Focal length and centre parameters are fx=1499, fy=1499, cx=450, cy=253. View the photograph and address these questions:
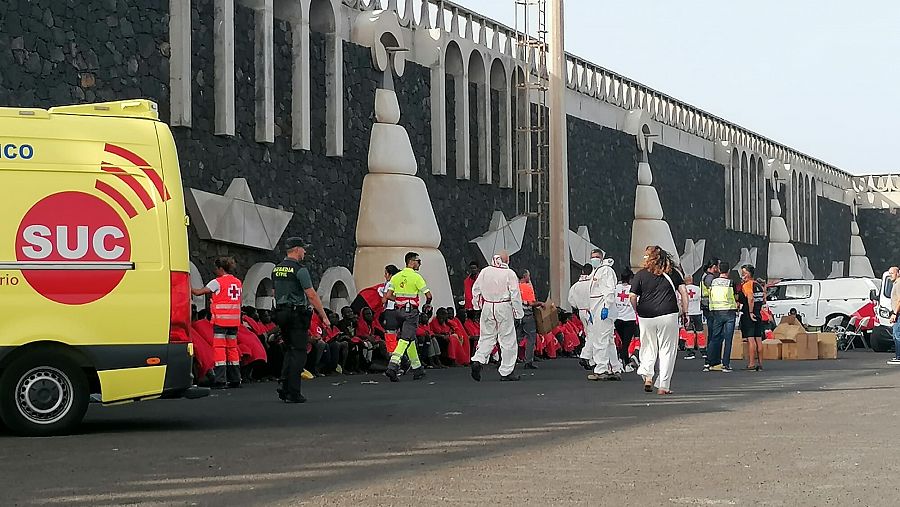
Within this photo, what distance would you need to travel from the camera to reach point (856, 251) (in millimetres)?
66875

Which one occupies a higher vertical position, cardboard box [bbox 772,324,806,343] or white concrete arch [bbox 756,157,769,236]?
white concrete arch [bbox 756,157,769,236]

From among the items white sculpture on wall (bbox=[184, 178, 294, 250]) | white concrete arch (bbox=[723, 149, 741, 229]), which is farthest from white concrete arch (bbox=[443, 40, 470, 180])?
white concrete arch (bbox=[723, 149, 741, 229])

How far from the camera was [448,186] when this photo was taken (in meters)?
30.5

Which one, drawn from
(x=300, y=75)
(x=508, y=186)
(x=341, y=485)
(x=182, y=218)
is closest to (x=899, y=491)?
(x=341, y=485)

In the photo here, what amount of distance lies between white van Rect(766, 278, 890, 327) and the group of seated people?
1312 cm

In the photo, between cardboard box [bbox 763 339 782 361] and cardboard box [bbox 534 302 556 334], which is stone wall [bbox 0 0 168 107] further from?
cardboard box [bbox 763 339 782 361]

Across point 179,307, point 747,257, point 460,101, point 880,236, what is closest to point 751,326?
point 460,101

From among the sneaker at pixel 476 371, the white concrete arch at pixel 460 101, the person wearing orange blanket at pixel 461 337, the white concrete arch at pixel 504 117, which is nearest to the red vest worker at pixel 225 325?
the sneaker at pixel 476 371

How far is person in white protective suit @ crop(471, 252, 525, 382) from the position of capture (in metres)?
20.1

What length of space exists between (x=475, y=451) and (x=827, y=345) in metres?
20.2

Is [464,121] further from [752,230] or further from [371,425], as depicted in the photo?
[752,230]

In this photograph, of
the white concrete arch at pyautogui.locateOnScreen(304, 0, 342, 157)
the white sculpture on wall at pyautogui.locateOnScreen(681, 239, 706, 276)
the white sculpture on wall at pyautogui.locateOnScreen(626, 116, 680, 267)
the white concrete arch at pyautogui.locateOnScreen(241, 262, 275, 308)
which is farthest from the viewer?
the white sculpture on wall at pyautogui.locateOnScreen(681, 239, 706, 276)

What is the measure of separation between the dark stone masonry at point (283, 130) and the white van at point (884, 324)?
7.56 meters

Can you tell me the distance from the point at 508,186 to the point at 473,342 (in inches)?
303
